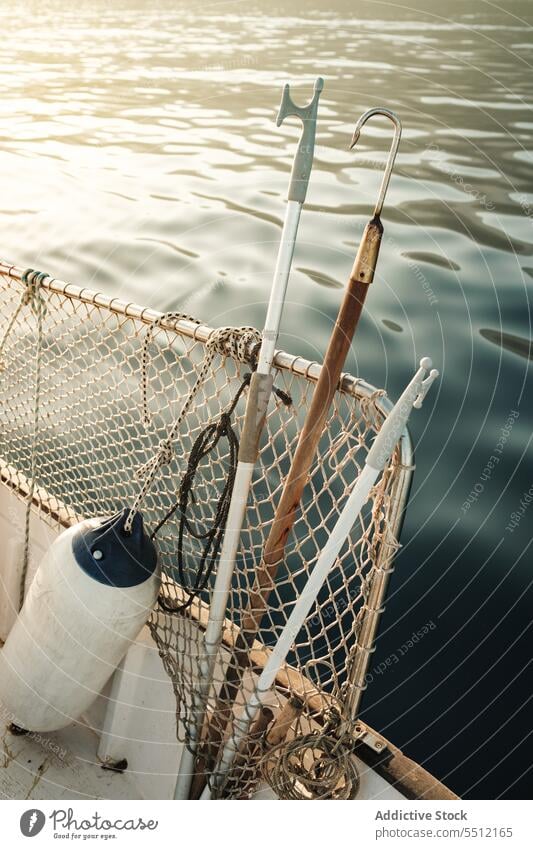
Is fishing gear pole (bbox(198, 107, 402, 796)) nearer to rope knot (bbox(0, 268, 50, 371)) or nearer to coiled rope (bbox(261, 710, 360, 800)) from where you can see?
coiled rope (bbox(261, 710, 360, 800))

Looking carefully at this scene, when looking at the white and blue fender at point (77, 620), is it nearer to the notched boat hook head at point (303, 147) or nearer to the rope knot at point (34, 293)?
the rope knot at point (34, 293)

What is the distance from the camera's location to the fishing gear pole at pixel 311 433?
1437 millimetres

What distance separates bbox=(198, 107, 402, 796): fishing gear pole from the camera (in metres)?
1.44

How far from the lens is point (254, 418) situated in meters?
1.62

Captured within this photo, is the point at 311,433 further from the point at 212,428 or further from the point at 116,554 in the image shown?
the point at 116,554

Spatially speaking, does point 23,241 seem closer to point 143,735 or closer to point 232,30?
point 143,735

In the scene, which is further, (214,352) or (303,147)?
(214,352)

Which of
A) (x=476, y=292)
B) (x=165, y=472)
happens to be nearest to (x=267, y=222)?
(x=476, y=292)

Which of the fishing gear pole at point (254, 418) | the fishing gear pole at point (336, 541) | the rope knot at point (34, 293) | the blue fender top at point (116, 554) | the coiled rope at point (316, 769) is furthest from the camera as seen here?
the rope knot at point (34, 293)

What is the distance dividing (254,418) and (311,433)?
133mm

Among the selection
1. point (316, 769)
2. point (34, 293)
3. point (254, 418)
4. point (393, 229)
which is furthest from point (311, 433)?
point (393, 229)

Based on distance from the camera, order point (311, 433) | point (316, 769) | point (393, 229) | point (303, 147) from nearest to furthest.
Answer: point (303, 147) → point (311, 433) → point (316, 769) → point (393, 229)

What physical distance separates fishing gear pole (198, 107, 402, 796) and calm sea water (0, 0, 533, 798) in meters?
0.73

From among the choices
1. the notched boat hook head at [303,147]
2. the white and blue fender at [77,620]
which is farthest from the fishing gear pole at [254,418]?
the white and blue fender at [77,620]
